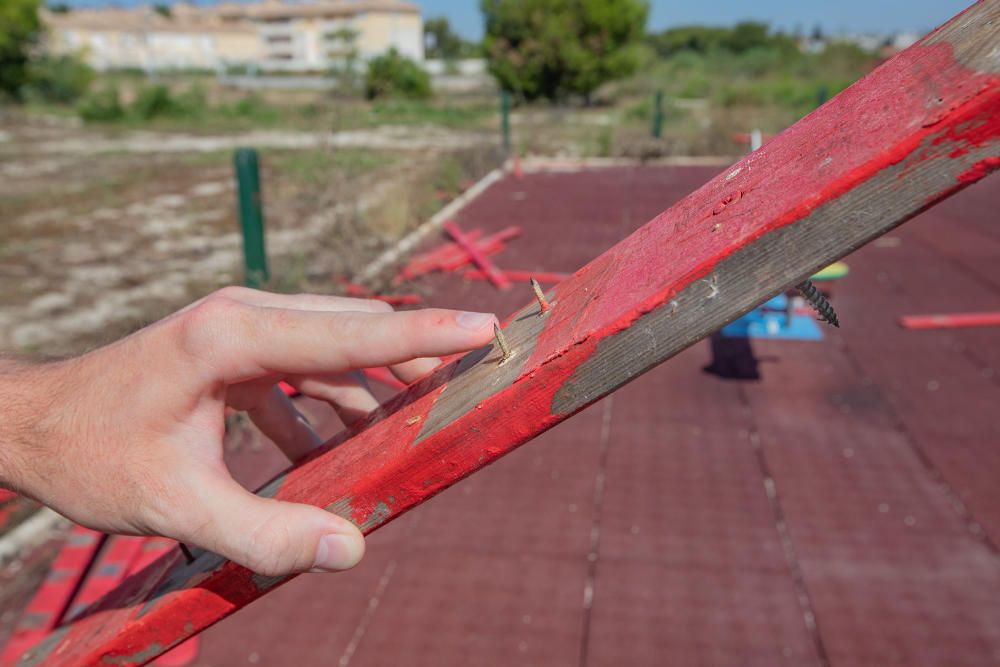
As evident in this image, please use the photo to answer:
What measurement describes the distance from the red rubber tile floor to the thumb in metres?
1.84

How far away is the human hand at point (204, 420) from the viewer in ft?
3.22

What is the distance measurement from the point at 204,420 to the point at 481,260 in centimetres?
608

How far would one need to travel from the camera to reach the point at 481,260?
23.2 feet

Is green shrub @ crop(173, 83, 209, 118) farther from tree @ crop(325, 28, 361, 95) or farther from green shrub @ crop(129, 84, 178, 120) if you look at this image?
tree @ crop(325, 28, 361, 95)

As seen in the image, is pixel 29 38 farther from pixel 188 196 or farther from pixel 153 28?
pixel 153 28

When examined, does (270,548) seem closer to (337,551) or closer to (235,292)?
(337,551)

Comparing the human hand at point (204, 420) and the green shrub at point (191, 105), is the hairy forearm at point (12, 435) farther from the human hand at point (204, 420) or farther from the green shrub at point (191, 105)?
the green shrub at point (191, 105)

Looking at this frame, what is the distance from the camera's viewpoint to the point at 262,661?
262 centimetres

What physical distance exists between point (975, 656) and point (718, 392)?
2.12 metres

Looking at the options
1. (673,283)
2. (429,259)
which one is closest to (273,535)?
(673,283)

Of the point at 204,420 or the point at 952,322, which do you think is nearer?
the point at 204,420

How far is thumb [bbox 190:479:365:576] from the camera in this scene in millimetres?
997

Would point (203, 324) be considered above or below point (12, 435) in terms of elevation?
above

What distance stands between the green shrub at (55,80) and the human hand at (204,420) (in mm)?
40794
